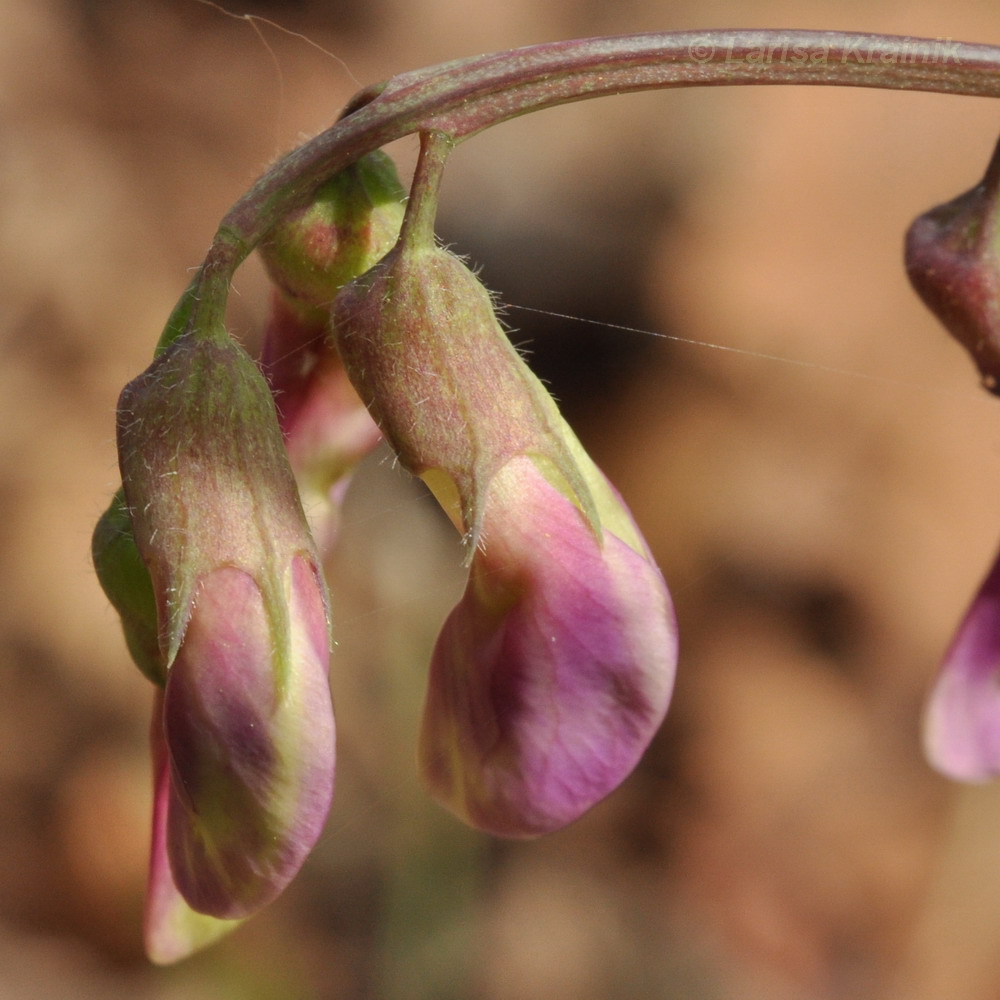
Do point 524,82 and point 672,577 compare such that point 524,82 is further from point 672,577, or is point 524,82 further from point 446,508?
point 672,577

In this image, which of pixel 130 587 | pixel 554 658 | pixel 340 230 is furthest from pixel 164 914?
pixel 340 230

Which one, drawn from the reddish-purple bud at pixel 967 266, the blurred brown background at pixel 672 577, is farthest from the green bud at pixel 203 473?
the blurred brown background at pixel 672 577

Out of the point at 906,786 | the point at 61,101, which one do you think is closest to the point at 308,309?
the point at 906,786

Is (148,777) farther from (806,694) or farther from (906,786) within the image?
(906,786)

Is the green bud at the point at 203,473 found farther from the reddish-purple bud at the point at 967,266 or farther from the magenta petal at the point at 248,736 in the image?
the reddish-purple bud at the point at 967,266

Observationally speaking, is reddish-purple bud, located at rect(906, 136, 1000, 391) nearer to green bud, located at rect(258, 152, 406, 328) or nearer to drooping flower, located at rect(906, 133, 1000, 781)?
drooping flower, located at rect(906, 133, 1000, 781)
